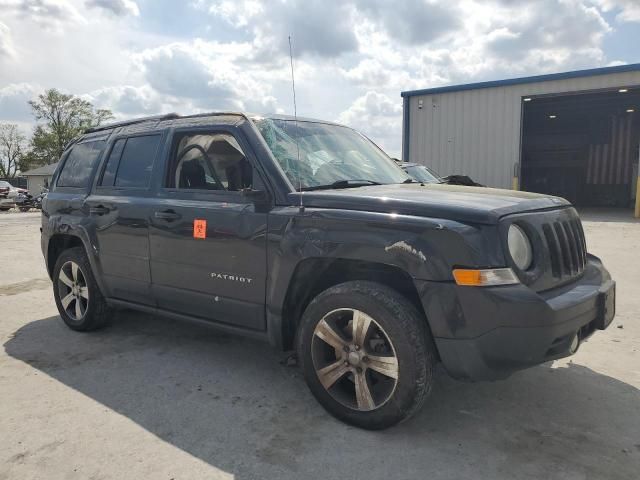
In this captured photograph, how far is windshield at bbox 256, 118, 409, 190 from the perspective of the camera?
3.47 metres

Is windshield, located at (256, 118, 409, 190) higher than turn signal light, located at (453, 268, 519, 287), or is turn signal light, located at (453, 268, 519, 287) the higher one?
windshield, located at (256, 118, 409, 190)

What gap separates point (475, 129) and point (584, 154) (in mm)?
12764

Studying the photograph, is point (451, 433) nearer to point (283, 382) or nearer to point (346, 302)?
point (346, 302)

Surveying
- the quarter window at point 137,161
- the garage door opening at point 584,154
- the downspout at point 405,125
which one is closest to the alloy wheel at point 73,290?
the quarter window at point 137,161

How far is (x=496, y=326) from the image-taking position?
99.7 inches

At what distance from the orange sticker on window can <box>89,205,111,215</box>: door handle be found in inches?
43.9

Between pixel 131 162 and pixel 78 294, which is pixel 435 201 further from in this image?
pixel 78 294

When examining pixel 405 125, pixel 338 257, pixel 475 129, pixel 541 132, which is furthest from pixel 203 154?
pixel 541 132

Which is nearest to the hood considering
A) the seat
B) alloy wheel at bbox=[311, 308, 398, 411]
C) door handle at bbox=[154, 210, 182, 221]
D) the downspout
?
alloy wheel at bbox=[311, 308, 398, 411]

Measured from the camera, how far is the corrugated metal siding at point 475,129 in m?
19.7

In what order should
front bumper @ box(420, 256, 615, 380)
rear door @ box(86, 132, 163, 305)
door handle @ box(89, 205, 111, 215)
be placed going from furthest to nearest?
door handle @ box(89, 205, 111, 215) → rear door @ box(86, 132, 163, 305) → front bumper @ box(420, 256, 615, 380)

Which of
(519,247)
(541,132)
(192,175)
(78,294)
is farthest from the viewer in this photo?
(541,132)

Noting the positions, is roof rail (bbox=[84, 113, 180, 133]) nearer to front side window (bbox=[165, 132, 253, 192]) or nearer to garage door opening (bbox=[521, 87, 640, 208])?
front side window (bbox=[165, 132, 253, 192])

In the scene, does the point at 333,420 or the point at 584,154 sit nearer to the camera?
the point at 333,420
